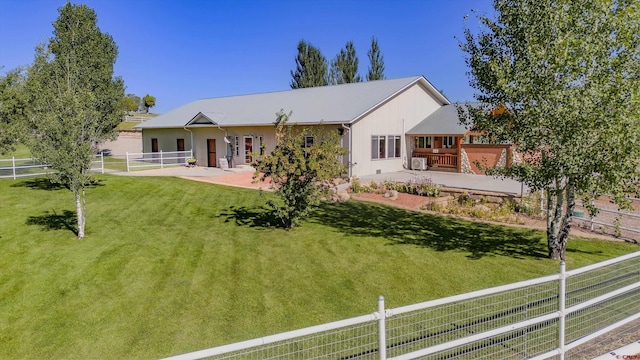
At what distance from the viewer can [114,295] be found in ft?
23.6

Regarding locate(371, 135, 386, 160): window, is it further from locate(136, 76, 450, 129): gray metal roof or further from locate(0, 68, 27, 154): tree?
locate(0, 68, 27, 154): tree

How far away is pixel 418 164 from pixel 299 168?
1553 centimetres

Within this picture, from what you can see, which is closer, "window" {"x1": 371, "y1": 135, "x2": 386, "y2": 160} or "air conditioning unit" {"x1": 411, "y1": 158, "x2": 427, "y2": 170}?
"window" {"x1": 371, "y1": 135, "x2": 386, "y2": 160}

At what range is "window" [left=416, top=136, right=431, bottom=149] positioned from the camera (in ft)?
84.5

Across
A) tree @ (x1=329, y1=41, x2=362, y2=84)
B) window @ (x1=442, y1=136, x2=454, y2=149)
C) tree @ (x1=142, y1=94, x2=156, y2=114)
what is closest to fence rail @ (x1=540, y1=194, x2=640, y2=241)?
window @ (x1=442, y1=136, x2=454, y2=149)

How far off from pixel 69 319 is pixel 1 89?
1033 centimetres

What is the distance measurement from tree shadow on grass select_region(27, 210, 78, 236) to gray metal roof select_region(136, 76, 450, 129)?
11.7m

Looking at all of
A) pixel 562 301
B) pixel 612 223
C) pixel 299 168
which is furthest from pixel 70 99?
pixel 612 223

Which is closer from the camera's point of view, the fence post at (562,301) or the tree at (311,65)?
the fence post at (562,301)

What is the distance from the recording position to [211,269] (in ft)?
27.6

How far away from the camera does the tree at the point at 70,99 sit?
9.68 m

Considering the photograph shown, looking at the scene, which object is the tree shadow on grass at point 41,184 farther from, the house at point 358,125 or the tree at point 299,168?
the tree at point 299,168

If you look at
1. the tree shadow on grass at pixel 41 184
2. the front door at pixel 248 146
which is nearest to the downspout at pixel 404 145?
the front door at pixel 248 146

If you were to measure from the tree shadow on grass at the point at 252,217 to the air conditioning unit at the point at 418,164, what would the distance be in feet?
43.6
